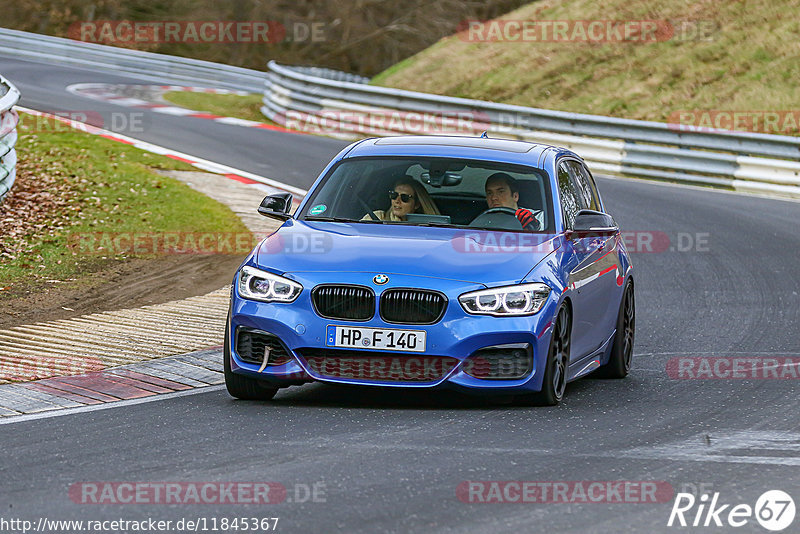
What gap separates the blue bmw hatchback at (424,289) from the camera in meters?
7.78

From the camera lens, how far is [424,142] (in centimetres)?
962

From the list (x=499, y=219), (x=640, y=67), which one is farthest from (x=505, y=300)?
(x=640, y=67)

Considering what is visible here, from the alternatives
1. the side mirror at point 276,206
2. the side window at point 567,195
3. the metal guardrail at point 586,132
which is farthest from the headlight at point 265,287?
the metal guardrail at point 586,132

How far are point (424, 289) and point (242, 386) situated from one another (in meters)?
1.31

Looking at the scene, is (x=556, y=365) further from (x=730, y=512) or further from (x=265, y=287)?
(x=730, y=512)

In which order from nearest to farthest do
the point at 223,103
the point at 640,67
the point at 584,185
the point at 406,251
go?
the point at 406,251 < the point at 584,185 < the point at 640,67 < the point at 223,103

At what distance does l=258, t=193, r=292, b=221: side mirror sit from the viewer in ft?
29.3

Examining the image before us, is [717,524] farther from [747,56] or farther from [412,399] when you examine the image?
[747,56]

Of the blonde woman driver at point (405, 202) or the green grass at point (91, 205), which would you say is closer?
the blonde woman driver at point (405, 202)

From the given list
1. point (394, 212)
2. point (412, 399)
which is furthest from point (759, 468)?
point (394, 212)

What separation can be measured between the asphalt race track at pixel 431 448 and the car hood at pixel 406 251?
82 cm

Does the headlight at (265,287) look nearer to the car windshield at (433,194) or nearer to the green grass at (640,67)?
the car windshield at (433,194)

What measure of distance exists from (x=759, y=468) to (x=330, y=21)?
165 feet

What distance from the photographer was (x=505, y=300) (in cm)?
784
